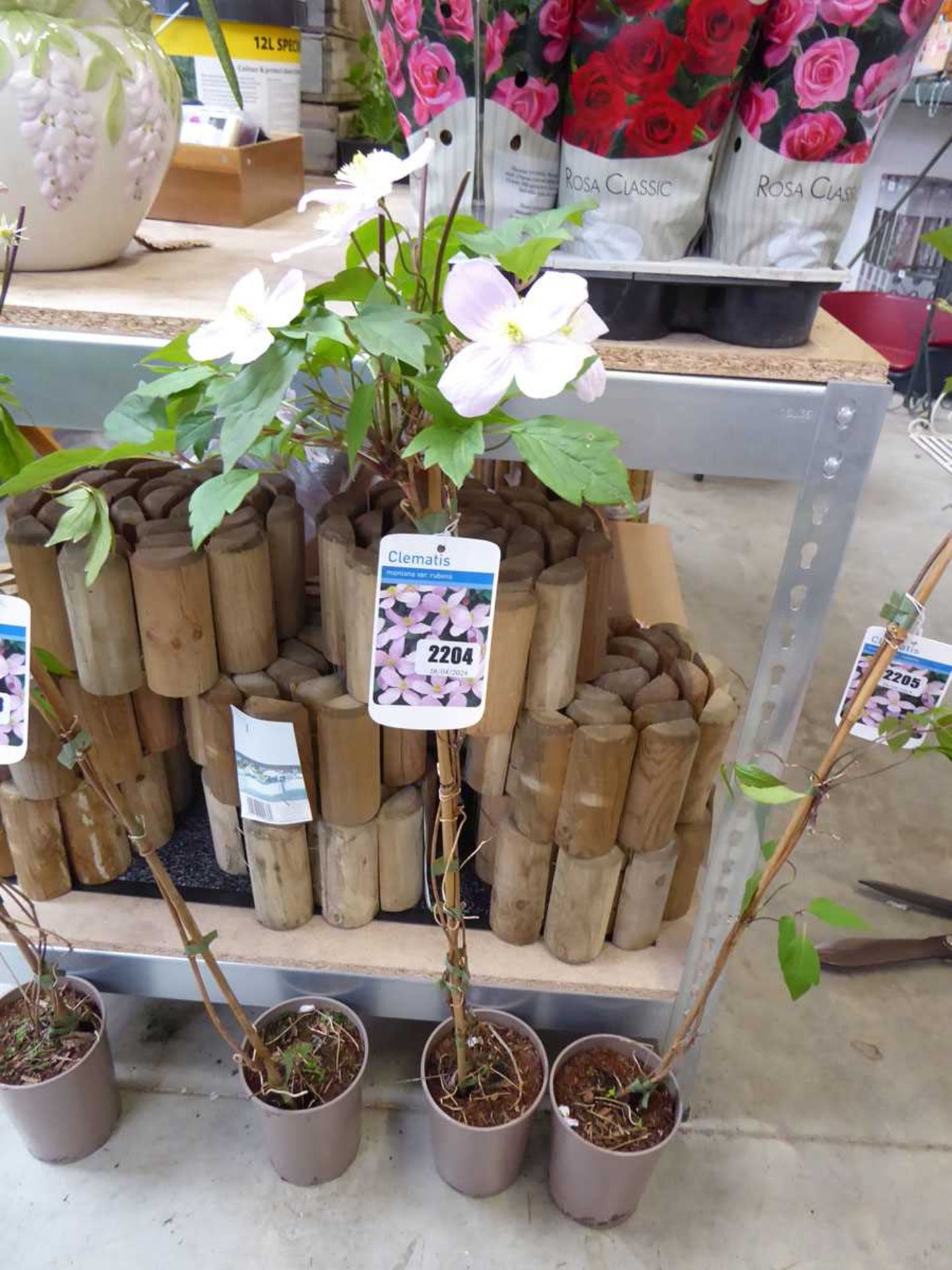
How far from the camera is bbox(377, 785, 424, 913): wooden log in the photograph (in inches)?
40.6

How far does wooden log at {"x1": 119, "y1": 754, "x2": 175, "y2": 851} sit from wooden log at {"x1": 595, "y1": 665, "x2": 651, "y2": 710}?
55 cm

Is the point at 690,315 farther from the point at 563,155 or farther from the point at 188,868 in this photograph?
the point at 188,868

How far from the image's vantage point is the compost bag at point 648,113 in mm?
580

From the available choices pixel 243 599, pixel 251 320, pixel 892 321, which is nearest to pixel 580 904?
pixel 243 599

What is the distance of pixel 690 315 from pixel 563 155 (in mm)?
151

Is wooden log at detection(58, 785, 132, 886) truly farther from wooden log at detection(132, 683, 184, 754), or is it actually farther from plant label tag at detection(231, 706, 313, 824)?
plant label tag at detection(231, 706, 313, 824)

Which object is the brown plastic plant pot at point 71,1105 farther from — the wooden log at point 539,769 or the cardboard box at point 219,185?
the cardboard box at point 219,185

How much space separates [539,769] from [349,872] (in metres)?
0.27

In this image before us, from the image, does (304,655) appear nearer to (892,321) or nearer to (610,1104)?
(610,1104)

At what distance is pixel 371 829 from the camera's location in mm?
1021

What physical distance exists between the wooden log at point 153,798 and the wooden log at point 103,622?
7.1 inches

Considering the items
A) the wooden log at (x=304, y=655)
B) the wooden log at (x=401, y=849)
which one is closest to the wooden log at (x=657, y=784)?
the wooden log at (x=401, y=849)

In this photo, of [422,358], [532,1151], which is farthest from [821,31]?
[532,1151]

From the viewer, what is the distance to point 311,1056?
3.45ft
